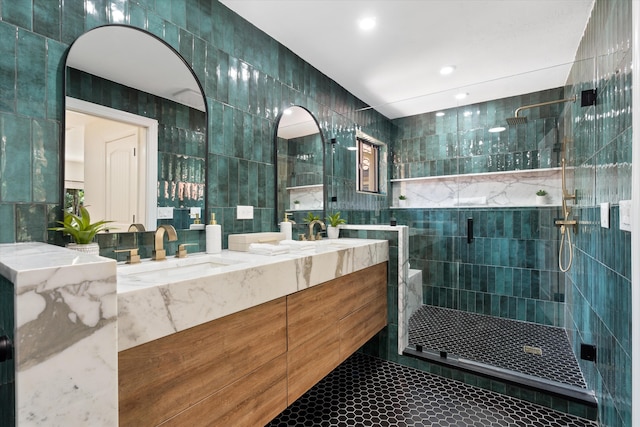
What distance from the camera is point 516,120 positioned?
9.04ft

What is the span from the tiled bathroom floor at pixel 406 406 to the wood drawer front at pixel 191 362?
0.77 meters

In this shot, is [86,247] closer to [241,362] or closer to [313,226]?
[241,362]

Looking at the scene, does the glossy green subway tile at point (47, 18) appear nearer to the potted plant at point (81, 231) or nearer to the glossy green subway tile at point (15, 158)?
the glossy green subway tile at point (15, 158)

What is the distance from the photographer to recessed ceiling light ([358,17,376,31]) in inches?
84.8

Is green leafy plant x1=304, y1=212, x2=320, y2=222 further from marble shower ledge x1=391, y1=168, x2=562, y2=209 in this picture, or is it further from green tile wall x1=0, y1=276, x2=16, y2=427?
green tile wall x1=0, y1=276, x2=16, y2=427

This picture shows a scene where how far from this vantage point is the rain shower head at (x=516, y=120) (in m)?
2.70

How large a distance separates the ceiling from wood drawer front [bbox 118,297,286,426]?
193cm

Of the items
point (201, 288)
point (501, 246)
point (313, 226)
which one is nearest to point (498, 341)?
point (501, 246)

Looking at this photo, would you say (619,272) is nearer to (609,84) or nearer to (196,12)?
(609,84)

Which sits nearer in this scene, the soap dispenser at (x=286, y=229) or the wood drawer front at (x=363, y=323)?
the wood drawer front at (x=363, y=323)

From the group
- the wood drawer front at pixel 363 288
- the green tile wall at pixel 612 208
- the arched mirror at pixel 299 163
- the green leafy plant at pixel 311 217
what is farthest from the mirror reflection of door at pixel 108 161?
the green tile wall at pixel 612 208

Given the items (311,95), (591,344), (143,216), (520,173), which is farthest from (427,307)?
(143,216)

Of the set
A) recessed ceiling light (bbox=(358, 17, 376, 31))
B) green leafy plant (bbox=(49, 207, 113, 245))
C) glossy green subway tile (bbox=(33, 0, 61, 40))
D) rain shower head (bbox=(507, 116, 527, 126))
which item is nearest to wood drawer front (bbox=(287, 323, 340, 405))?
green leafy plant (bbox=(49, 207, 113, 245))

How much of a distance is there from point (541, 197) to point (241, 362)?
9.17ft
